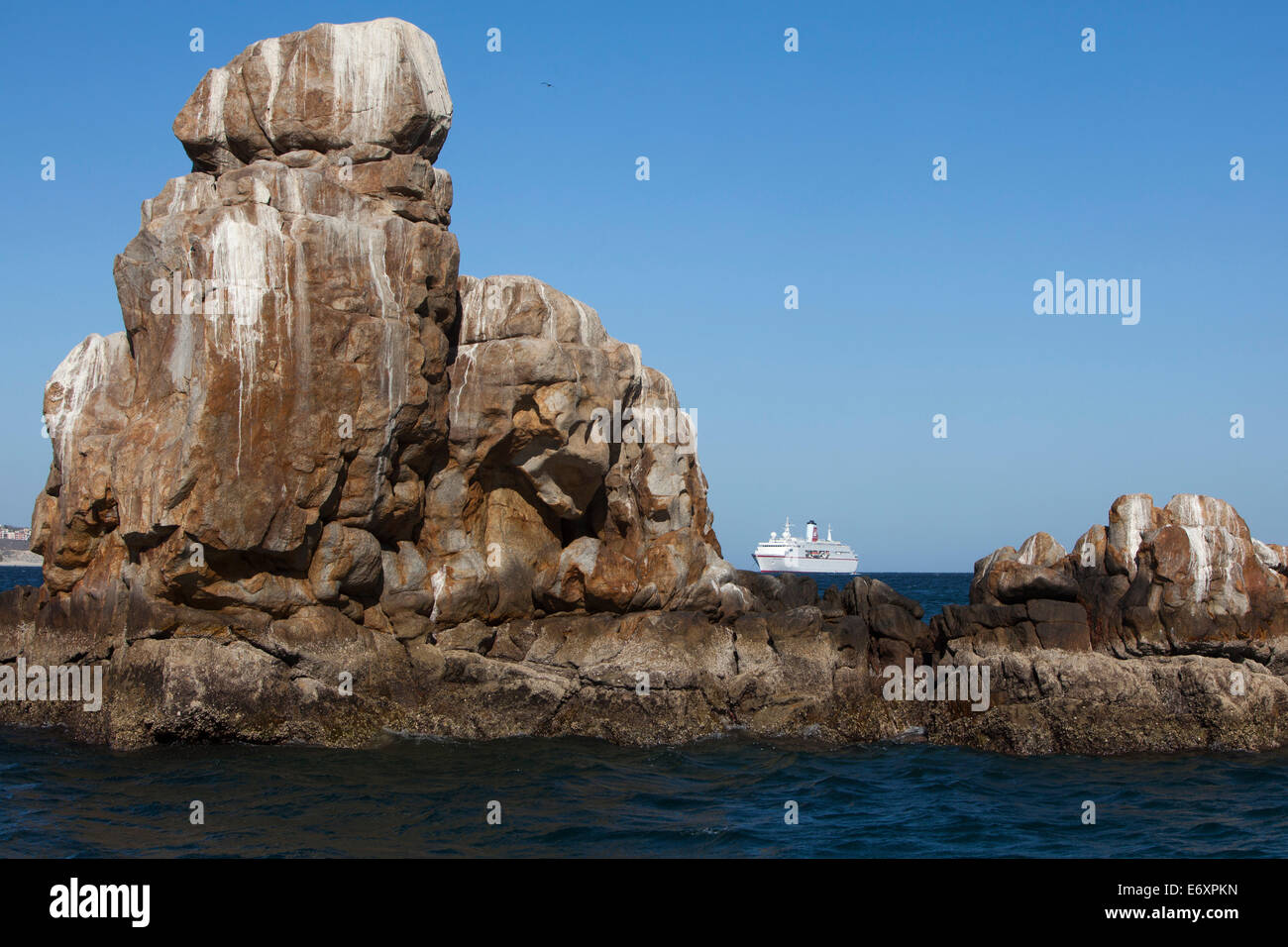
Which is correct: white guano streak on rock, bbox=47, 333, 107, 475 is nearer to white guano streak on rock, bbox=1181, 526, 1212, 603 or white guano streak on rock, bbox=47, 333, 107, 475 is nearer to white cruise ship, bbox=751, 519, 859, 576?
white guano streak on rock, bbox=1181, 526, 1212, 603

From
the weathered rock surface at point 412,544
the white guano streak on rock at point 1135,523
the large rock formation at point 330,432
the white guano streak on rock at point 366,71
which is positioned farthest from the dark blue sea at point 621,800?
the white guano streak on rock at point 366,71

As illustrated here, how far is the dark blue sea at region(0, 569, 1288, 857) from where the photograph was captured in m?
16.8

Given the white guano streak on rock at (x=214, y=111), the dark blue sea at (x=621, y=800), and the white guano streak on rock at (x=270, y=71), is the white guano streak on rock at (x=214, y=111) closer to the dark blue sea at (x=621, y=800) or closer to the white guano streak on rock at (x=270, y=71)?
the white guano streak on rock at (x=270, y=71)

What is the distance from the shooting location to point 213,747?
21.3 meters

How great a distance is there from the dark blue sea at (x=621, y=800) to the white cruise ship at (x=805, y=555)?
10357 cm

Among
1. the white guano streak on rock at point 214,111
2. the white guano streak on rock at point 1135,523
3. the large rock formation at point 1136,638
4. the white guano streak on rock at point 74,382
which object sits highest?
the white guano streak on rock at point 214,111

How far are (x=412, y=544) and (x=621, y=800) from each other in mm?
8606

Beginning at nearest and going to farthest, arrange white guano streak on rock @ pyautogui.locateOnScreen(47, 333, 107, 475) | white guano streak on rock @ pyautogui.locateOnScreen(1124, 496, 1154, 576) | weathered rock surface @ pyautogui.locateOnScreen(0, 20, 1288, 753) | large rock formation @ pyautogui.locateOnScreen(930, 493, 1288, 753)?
weathered rock surface @ pyautogui.locateOnScreen(0, 20, 1288, 753) → large rock formation @ pyautogui.locateOnScreen(930, 493, 1288, 753) → white guano streak on rock @ pyautogui.locateOnScreen(47, 333, 107, 475) → white guano streak on rock @ pyautogui.locateOnScreen(1124, 496, 1154, 576)

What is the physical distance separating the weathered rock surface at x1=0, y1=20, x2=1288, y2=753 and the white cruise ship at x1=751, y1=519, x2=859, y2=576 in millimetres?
99344

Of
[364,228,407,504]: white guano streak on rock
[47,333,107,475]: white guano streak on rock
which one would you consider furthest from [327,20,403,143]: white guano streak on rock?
[47,333,107,475]: white guano streak on rock

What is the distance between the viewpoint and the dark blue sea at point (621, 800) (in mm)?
16812

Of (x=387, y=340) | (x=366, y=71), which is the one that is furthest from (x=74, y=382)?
(x=366, y=71)

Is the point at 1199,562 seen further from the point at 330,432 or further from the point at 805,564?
the point at 805,564
